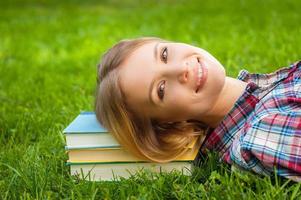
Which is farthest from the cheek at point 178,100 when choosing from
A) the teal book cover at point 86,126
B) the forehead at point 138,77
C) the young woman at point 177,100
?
the teal book cover at point 86,126

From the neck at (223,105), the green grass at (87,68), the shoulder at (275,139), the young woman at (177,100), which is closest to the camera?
the shoulder at (275,139)

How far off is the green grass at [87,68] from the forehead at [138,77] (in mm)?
352

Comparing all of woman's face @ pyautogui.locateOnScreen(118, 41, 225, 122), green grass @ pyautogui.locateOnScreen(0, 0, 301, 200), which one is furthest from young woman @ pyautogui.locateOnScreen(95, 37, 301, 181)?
green grass @ pyautogui.locateOnScreen(0, 0, 301, 200)

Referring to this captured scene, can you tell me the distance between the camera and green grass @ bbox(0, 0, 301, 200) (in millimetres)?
2562

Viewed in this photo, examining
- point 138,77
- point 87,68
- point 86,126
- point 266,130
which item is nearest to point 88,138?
point 86,126

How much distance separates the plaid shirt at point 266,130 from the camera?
246cm

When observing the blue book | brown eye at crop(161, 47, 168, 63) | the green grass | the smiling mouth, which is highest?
brown eye at crop(161, 47, 168, 63)

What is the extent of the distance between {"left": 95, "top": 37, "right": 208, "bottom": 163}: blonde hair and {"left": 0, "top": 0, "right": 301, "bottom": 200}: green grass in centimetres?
15

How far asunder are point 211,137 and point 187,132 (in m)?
0.12

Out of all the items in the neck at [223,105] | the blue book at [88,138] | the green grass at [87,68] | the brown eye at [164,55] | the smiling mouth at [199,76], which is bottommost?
the green grass at [87,68]

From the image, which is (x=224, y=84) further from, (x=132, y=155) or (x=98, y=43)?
(x=98, y=43)

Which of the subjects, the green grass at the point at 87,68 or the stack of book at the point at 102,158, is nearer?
the green grass at the point at 87,68

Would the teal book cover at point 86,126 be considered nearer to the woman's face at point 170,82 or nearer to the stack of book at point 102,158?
the stack of book at point 102,158

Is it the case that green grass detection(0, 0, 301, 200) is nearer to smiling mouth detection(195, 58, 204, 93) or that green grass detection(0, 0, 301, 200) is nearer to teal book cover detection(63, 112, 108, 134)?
teal book cover detection(63, 112, 108, 134)
